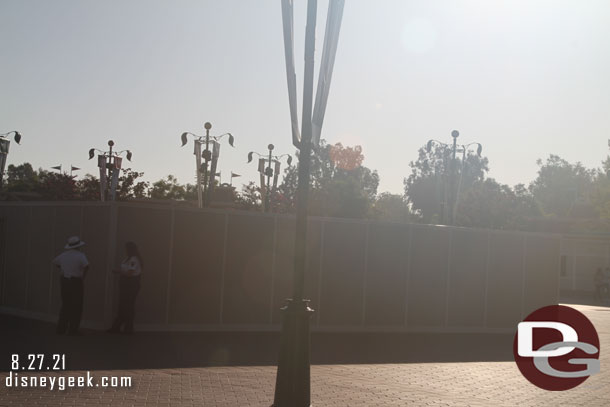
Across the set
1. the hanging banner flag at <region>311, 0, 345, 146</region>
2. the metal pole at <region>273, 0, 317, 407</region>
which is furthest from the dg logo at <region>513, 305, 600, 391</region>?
the hanging banner flag at <region>311, 0, 345, 146</region>

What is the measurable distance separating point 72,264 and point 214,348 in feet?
9.52

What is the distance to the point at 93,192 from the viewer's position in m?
55.8

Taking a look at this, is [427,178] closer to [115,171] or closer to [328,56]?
[115,171]

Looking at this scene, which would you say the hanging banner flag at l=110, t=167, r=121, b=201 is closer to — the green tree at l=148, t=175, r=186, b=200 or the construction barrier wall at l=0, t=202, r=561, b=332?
the construction barrier wall at l=0, t=202, r=561, b=332

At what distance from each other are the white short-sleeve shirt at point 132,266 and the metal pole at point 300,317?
6.62m

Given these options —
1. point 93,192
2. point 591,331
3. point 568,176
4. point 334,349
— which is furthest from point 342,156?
point 334,349

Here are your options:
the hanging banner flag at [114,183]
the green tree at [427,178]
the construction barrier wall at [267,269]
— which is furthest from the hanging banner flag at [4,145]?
the green tree at [427,178]

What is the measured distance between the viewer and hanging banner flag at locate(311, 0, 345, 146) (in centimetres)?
920

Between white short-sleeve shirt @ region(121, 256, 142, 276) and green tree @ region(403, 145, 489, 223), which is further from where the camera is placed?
green tree @ region(403, 145, 489, 223)

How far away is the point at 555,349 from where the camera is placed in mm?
15766

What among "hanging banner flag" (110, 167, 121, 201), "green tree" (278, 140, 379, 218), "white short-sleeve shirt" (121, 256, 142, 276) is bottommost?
"white short-sleeve shirt" (121, 256, 142, 276)

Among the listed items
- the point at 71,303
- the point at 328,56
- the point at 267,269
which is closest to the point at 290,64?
the point at 328,56

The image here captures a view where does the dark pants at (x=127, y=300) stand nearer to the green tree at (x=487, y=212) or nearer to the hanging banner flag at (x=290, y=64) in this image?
the hanging banner flag at (x=290, y=64)

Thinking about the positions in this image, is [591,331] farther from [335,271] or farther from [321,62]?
[321,62]
